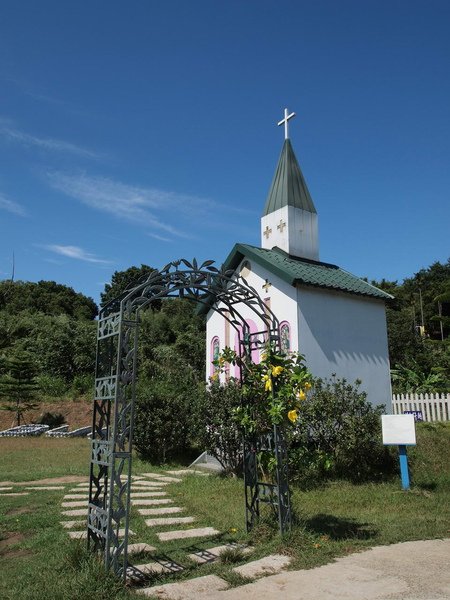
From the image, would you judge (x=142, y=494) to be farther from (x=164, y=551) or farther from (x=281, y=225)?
(x=281, y=225)

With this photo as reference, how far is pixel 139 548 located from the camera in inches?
213

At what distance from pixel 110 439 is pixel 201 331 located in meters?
30.4

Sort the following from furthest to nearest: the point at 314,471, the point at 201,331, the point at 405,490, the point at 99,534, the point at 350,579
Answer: the point at 201,331 → the point at 314,471 → the point at 405,490 → the point at 99,534 → the point at 350,579

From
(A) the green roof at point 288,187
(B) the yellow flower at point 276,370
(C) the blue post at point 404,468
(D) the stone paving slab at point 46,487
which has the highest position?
(A) the green roof at point 288,187

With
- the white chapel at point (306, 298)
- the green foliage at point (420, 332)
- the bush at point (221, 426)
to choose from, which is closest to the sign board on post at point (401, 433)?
the white chapel at point (306, 298)

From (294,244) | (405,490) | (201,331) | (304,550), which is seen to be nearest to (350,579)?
(304,550)

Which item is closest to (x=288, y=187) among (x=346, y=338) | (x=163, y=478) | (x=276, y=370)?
(x=346, y=338)

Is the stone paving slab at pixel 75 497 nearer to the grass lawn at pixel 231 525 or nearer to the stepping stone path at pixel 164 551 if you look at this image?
the stepping stone path at pixel 164 551

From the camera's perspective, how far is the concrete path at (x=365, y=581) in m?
4.09

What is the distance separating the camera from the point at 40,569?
4621 mm

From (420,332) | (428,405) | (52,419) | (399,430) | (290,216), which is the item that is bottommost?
(52,419)

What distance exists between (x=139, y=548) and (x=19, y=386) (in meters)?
19.7

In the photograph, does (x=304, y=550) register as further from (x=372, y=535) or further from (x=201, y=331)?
(x=201, y=331)

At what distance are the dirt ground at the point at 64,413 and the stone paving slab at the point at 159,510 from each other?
50.4ft
